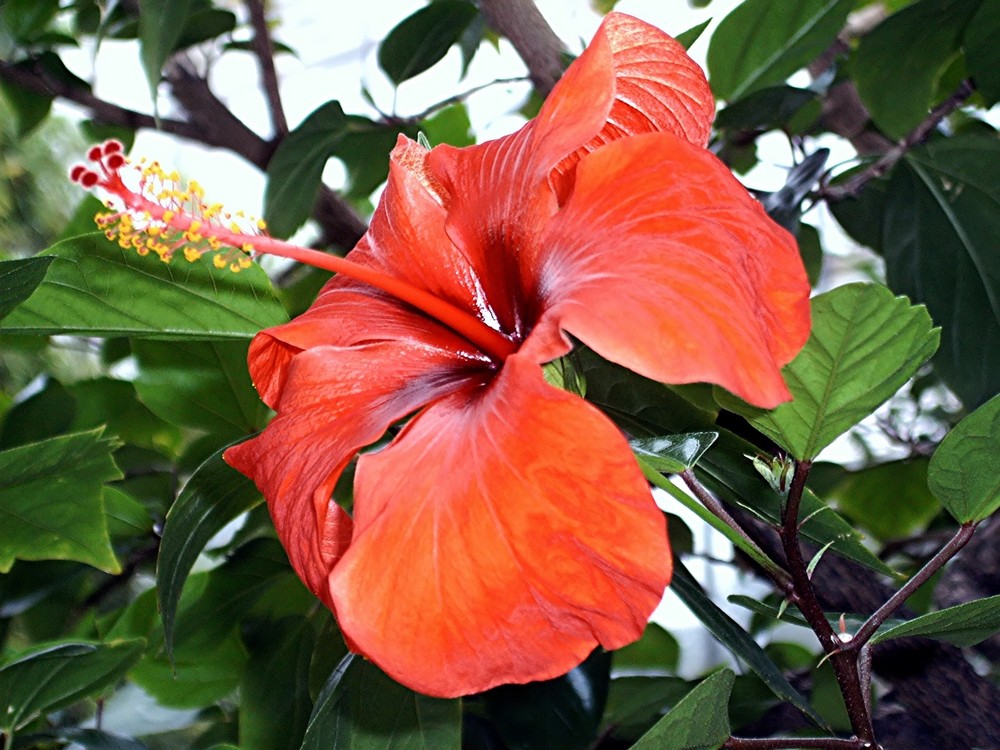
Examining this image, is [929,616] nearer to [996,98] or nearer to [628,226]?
[628,226]

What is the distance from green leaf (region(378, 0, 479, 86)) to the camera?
2.50 feet

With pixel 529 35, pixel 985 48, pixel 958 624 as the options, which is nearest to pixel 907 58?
pixel 985 48

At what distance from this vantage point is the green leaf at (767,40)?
0.63m

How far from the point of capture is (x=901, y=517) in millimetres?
894

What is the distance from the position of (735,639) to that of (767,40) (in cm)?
47

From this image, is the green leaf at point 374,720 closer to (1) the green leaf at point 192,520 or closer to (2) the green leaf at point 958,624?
(1) the green leaf at point 192,520

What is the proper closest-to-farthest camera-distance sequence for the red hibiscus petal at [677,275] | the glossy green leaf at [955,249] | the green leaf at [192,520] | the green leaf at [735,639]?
the red hibiscus petal at [677,275], the green leaf at [735,639], the green leaf at [192,520], the glossy green leaf at [955,249]

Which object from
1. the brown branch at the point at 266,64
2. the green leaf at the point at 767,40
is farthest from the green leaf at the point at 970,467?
the brown branch at the point at 266,64

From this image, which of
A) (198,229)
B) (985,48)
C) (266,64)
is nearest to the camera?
(198,229)

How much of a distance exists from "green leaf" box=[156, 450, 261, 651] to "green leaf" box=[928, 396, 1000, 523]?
1.08ft

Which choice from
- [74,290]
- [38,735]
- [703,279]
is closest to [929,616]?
[703,279]

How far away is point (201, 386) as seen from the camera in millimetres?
637

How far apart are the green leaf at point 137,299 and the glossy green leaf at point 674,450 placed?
0.24m

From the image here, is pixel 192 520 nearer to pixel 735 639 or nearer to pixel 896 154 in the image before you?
pixel 735 639
